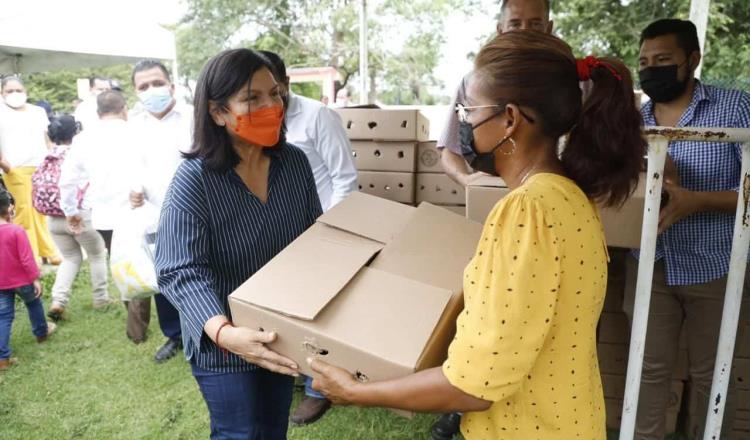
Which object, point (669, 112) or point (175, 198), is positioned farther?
point (669, 112)

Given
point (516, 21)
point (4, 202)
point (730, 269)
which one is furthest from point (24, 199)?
point (730, 269)

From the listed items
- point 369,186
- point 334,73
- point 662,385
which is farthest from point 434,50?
point 662,385

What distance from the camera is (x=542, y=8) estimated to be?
7.24 feet

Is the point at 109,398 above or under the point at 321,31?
under

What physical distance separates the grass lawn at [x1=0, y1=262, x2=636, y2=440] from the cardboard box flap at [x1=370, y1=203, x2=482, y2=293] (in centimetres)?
155

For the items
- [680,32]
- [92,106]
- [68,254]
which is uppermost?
[680,32]

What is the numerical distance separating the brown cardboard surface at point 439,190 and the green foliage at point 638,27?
28.2ft

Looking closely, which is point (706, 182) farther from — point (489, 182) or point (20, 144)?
point (20, 144)

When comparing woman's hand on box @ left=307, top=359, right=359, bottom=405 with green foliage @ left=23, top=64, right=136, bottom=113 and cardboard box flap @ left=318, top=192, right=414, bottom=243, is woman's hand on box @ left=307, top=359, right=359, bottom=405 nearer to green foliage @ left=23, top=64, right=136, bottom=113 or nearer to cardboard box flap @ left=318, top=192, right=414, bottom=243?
cardboard box flap @ left=318, top=192, right=414, bottom=243

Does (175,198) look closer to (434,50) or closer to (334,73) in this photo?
(334,73)

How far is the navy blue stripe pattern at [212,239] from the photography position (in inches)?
50.9

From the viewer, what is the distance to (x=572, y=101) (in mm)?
922

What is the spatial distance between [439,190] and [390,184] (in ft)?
1.01

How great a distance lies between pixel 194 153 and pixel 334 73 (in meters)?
13.9
